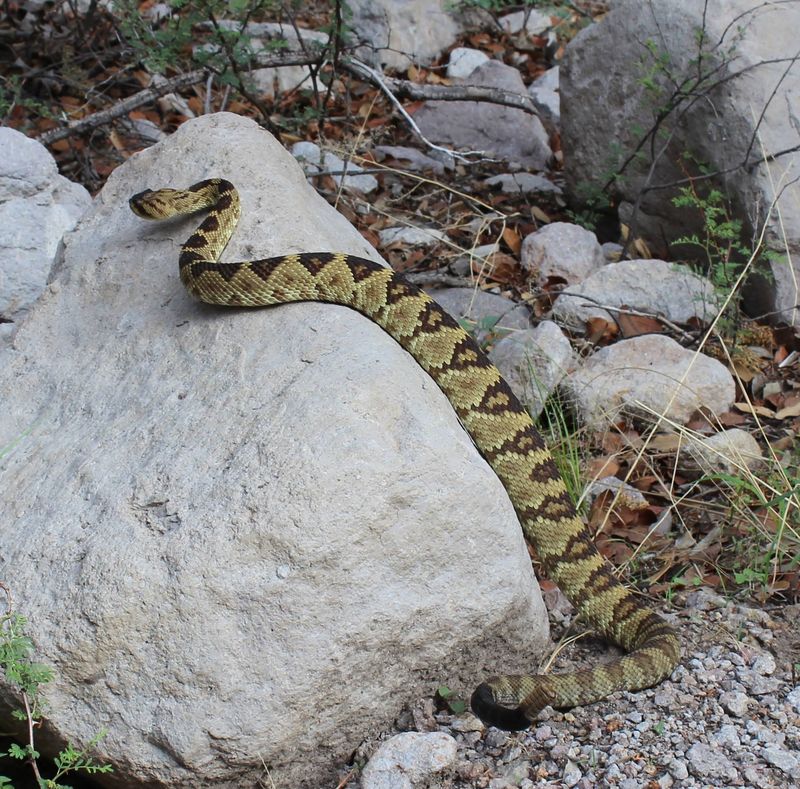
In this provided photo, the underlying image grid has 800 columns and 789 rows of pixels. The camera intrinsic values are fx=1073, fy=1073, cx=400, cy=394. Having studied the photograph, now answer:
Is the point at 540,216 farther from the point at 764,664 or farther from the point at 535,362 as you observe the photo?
the point at 764,664

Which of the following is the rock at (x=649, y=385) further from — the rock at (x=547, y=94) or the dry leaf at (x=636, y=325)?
the rock at (x=547, y=94)

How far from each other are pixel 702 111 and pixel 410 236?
229 cm

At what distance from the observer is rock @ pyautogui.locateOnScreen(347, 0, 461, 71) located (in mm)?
10781

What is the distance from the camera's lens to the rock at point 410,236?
8164mm

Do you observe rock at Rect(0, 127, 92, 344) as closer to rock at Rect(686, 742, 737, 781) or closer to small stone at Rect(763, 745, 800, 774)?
rock at Rect(686, 742, 737, 781)

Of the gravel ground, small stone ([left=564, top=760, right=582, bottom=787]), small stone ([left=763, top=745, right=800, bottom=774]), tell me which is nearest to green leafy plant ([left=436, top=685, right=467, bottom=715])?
the gravel ground

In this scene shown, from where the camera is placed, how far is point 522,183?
9.02 metres

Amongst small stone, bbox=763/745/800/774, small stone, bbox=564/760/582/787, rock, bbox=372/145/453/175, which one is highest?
rock, bbox=372/145/453/175

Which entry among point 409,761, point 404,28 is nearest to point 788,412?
point 409,761

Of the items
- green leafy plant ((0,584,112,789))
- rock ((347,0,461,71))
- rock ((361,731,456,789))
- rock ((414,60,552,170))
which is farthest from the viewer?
rock ((347,0,461,71))

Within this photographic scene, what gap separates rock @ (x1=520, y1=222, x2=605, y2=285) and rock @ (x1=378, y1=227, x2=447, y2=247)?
2.27 feet

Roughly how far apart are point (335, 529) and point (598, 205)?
5.03 meters

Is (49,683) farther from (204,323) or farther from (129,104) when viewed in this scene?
(129,104)

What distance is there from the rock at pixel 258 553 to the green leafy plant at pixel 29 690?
0.26 feet
